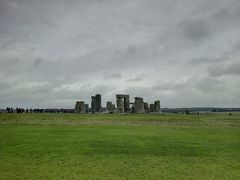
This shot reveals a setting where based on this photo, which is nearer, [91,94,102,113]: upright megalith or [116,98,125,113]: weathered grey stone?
[116,98,125,113]: weathered grey stone

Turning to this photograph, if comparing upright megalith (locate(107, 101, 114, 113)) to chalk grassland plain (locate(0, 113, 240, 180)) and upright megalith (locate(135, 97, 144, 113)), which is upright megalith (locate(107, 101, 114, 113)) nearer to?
upright megalith (locate(135, 97, 144, 113))

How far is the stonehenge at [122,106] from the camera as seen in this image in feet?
268

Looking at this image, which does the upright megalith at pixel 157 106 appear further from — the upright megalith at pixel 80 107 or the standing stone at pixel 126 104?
the upright megalith at pixel 80 107

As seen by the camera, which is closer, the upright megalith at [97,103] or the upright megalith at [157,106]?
the upright megalith at [97,103]

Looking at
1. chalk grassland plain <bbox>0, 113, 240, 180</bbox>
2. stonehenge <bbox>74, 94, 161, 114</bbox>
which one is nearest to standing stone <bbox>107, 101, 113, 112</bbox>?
stonehenge <bbox>74, 94, 161, 114</bbox>

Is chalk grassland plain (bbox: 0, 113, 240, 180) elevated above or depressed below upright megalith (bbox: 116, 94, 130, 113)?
below

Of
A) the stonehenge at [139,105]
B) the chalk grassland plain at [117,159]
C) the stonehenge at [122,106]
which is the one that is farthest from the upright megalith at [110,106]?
the chalk grassland plain at [117,159]

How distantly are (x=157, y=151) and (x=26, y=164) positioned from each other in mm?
7269

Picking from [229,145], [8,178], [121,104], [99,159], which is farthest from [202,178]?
[121,104]

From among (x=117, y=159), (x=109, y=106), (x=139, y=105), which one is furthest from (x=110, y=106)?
(x=117, y=159)

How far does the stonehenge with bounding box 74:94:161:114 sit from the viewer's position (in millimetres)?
81562

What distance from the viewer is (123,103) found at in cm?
8312

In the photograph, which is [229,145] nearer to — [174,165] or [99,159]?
[174,165]

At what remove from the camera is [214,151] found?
739 inches
